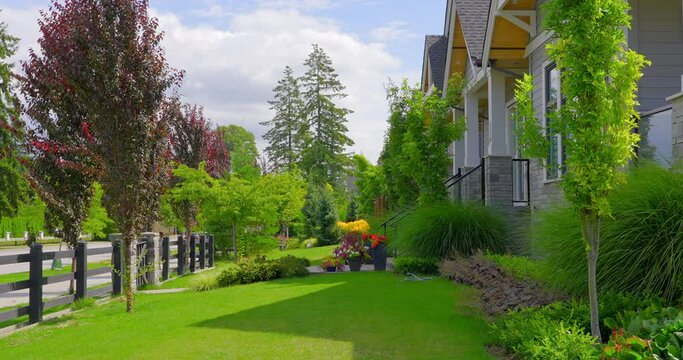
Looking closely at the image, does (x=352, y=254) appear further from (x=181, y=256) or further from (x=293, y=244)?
(x=293, y=244)

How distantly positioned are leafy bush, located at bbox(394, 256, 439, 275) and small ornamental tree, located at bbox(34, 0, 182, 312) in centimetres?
507

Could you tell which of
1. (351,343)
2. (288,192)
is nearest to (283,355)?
(351,343)

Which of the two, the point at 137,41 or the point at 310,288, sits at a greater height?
the point at 137,41

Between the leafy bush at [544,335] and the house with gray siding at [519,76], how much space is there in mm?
1365

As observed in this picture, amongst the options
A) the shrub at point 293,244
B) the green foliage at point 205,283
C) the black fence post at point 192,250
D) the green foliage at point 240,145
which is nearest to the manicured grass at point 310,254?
the black fence post at point 192,250

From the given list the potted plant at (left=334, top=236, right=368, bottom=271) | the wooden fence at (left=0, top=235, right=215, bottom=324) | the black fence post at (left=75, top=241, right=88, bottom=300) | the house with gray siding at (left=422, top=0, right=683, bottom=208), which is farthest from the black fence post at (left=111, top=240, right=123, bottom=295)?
the house with gray siding at (left=422, top=0, right=683, bottom=208)

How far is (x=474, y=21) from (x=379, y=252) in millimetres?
7133

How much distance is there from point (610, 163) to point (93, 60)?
737cm

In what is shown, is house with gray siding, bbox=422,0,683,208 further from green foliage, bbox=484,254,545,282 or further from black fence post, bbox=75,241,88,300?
black fence post, bbox=75,241,88,300

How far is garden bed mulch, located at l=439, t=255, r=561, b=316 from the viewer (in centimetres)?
699

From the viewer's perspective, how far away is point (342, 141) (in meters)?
54.9

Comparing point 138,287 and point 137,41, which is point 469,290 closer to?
point 137,41

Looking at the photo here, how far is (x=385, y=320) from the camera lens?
25.0ft

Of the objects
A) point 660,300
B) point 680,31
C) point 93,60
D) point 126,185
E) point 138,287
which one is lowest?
point 138,287
